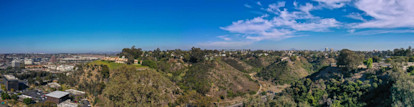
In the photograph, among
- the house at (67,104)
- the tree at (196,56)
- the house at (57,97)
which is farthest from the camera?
the tree at (196,56)

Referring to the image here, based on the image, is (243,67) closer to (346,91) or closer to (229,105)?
(229,105)

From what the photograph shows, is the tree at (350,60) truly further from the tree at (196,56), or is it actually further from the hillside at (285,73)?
the tree at (196,56)

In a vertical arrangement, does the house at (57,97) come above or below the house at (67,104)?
above

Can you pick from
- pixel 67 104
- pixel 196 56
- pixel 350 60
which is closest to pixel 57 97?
pixel 67 104

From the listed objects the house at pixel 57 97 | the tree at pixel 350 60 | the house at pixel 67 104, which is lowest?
the house at pixel 67 104

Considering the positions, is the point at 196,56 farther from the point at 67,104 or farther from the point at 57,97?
the point at 57,97

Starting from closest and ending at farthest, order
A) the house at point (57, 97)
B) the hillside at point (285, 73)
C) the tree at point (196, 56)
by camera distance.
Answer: the house at point (57, 97) → the tree at point (196, 56) → the hillside at point (285, 73)

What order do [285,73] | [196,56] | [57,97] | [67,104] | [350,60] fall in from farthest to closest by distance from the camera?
1. [285,73]
2. [196,56]
3. [57,97]
4. [67,104]
5. [350,60]

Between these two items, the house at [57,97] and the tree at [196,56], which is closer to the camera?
the house at [57,97]

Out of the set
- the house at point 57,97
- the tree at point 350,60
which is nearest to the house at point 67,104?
the house at point 57,97

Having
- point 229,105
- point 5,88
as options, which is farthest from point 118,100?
point 5,88

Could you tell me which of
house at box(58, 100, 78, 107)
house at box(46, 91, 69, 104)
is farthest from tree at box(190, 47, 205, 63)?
house at box(46, 91, 69, 104)
